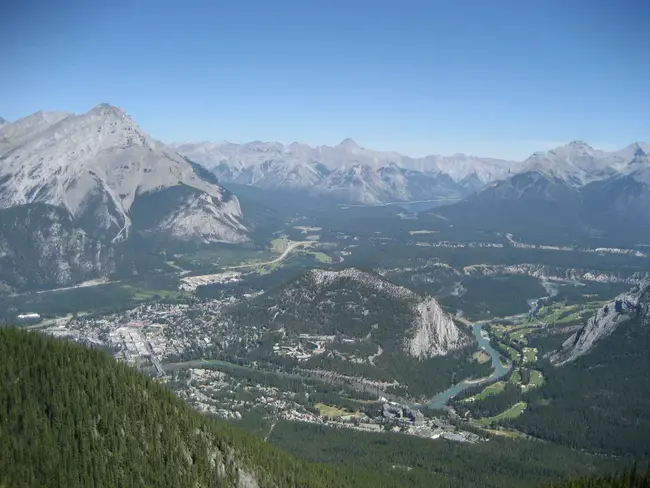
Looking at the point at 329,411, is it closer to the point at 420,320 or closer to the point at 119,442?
the point at 420,320

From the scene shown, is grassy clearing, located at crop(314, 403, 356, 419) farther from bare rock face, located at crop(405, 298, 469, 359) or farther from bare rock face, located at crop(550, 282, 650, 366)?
bare rock face, located at crop(550, 282, 650, 366)

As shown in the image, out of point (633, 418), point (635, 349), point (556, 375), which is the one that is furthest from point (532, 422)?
point (635, 349)

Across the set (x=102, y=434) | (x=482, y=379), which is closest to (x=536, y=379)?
(x=482, y=379)

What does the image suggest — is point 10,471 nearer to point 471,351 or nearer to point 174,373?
point 174,373

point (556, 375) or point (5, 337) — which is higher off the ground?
point (5, 337)

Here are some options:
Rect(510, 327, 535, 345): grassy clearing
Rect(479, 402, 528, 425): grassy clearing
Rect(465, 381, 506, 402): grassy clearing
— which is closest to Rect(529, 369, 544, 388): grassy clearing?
Rect(465, 381, 506, 402): grassy clearing

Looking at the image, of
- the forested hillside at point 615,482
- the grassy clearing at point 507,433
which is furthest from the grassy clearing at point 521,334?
the forested hillside at point 615,482
